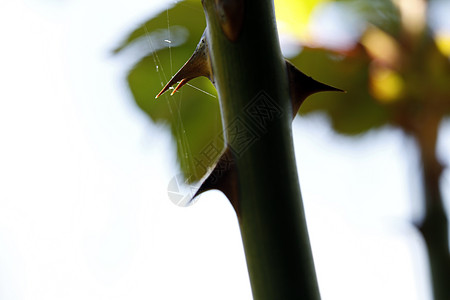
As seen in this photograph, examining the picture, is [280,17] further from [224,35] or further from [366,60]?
[224,35]

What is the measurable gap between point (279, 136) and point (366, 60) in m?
1.29

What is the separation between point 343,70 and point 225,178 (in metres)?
1.28

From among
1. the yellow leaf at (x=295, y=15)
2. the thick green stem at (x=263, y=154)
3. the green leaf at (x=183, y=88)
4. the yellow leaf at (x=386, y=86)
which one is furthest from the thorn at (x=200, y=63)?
the yellow leaf at (x=386, y=86)

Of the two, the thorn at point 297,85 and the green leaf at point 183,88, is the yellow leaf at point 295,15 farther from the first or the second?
the thorn at point 297,85

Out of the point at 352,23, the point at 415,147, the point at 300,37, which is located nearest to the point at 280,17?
the point at 300,37

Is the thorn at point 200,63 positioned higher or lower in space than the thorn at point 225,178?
higher

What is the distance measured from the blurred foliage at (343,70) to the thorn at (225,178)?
101 cm

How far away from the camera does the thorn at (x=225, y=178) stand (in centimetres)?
18

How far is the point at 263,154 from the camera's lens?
0.17 metres

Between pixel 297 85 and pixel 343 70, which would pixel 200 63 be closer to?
pixel 297 85

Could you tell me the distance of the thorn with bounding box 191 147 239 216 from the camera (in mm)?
179

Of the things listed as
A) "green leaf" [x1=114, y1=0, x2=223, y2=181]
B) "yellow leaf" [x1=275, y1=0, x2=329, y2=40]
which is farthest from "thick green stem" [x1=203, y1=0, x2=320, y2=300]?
"yellow leaf" [x1=275, y1=0, x2=329, y2=40]

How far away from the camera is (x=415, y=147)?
4.42ft

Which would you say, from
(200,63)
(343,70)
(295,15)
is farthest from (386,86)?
(200,63)
